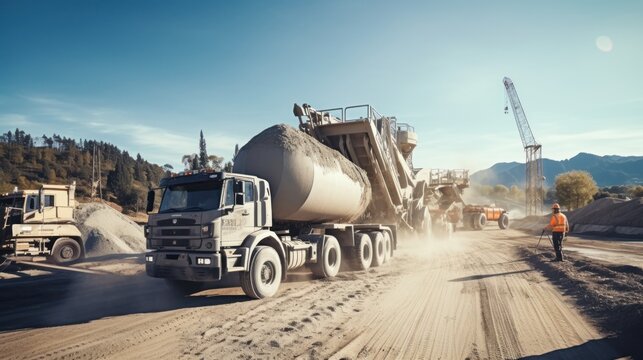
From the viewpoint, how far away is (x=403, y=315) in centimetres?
724

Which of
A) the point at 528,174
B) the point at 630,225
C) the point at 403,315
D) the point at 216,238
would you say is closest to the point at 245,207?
the point at 216,238

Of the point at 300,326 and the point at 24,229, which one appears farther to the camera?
the point at 24,229

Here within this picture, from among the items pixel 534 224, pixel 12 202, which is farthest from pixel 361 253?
pixel 534 224

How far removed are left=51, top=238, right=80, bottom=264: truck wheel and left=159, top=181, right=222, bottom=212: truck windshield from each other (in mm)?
10194

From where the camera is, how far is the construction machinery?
592 inches

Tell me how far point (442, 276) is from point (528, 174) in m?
69.9

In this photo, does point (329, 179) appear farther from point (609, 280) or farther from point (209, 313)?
point (609, 280)

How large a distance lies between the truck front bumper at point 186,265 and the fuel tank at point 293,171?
2633mm

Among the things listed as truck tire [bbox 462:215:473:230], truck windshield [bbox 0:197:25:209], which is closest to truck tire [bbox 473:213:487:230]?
truck tire [bbox 462:215:473:230]

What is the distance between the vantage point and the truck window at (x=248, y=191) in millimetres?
8947

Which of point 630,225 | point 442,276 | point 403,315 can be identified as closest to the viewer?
point 403,315

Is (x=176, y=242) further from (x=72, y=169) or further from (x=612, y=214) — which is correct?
(x=72, y=169)

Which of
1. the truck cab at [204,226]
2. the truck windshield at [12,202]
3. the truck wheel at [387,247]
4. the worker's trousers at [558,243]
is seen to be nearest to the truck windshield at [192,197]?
the truck cab at [204,226]

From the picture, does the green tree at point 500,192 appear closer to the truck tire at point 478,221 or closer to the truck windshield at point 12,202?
the truck tire at point 478,221
